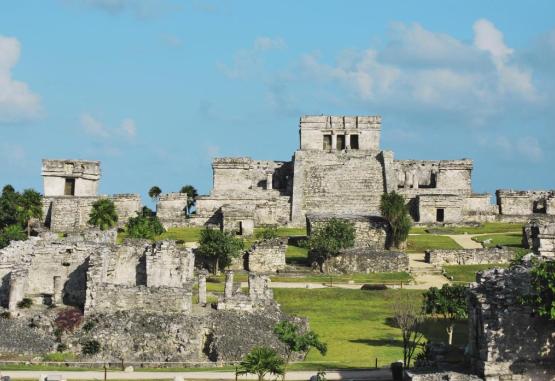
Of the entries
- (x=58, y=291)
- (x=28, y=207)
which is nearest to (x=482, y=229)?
(x=28, y=207)

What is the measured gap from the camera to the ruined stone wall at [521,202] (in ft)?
314

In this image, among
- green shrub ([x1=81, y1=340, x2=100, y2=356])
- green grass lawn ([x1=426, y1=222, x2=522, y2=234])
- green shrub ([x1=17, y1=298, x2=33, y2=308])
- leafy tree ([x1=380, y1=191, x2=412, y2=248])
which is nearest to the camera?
green shrub ([x1=81, y1=340, x2=100, y2=356])

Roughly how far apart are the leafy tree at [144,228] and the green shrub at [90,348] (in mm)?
31123

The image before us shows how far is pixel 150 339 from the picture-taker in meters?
42.3

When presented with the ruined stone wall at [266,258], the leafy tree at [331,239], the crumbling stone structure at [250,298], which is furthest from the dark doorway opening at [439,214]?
the crumbling stone structure at [250,298]

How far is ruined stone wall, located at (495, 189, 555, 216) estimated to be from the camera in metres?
95.6

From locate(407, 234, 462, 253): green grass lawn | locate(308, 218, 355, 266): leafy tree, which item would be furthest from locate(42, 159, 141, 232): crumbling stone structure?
locate(407, 234, 462, 253): green grass lawn

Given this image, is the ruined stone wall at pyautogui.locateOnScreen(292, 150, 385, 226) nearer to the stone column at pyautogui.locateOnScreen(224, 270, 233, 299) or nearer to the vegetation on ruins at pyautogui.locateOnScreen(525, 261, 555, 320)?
the stone column at pyautogui.locateOnScreen(224, 270, 233, 299)

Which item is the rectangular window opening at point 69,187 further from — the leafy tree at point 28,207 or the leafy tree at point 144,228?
the leafy tree at point 144,228

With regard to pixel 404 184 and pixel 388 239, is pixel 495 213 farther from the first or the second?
pixel 388 239

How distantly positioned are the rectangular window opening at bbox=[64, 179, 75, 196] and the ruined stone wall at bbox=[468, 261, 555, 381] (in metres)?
70.2

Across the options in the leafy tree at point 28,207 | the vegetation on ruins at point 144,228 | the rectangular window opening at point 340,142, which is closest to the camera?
the vegetation on ruins at point 144,228

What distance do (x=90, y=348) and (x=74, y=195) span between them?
53.9m

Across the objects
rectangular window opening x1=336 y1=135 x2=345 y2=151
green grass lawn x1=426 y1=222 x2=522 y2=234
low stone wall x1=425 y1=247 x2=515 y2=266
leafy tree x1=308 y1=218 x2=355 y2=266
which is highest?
rectangular window opening x1=336 y1=135 x2=345 y2=151
